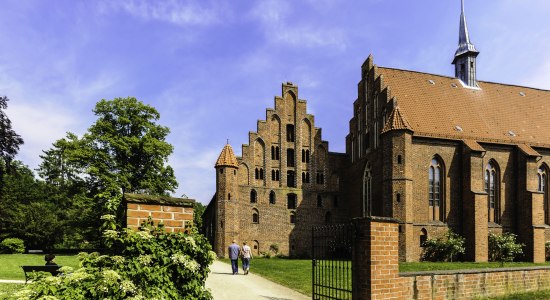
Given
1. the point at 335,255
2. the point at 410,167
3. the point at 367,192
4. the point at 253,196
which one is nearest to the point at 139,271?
the point at 335,255

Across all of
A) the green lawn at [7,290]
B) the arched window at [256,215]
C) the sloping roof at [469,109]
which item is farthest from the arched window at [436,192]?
the green lawn at [7,290]

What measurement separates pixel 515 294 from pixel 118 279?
889 centimetres

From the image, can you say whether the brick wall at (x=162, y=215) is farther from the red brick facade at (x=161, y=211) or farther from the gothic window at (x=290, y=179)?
the gothic window at (x=290, y=179)

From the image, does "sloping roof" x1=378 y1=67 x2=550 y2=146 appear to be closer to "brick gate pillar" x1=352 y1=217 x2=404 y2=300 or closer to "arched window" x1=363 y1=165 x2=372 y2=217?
"arched window" x1=363 y1=165 x2=372 y2=217

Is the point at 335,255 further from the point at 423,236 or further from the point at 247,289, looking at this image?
the point at 423,236

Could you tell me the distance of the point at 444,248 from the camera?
28.0 meters

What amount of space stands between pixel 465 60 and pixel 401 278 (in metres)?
34.9

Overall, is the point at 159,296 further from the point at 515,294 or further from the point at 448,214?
the point at 448,214

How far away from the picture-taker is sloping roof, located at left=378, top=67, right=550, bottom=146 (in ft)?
102

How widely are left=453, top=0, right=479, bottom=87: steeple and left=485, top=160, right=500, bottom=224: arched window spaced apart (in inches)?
334

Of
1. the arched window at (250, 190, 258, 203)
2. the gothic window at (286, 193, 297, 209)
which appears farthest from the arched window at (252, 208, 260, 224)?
the gothic window at (286, 193, 297, 209)

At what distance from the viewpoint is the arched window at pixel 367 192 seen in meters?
31.2

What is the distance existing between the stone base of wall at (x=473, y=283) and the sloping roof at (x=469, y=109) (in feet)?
65.9

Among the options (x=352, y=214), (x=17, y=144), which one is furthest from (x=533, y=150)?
(x=17, y=144)
